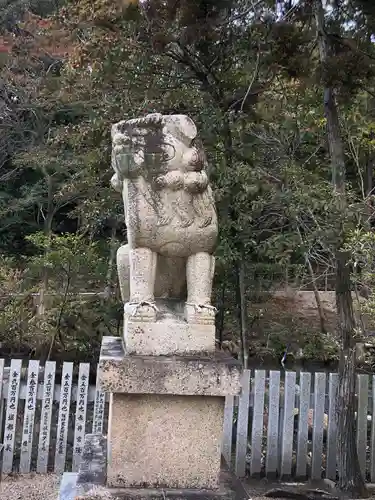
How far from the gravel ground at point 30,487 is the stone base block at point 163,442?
2.40 m

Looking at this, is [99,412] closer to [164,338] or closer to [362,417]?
[362,417]

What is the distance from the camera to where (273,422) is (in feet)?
16.9

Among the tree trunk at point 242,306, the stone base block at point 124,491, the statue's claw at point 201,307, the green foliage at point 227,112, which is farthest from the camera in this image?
the tree trunk at point 242,306

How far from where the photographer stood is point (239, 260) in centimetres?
585

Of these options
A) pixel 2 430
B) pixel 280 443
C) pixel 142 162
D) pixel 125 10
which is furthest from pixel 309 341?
pixel 142 162

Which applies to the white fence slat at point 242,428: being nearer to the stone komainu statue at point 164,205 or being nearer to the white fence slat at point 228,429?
the white fence slat at point 228,429

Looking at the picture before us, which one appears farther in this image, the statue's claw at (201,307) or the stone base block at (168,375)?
the statue's claw at (201,307)

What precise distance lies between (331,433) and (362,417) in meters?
0.34

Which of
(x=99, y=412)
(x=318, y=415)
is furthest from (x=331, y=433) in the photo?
(x=99, y=412)

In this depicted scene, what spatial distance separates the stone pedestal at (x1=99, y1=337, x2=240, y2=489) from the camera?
101 inches

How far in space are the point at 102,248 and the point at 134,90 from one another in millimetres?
4420

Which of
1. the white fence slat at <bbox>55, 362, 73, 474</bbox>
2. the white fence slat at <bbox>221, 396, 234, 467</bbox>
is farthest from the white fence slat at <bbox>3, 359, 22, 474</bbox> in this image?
the white fence slat at <bbox>221, 396, 234, 467</bbox>

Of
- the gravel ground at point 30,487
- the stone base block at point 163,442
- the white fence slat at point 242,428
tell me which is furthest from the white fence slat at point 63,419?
the stone base block at point 163,442

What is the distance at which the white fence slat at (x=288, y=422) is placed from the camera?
5125mm
